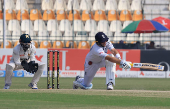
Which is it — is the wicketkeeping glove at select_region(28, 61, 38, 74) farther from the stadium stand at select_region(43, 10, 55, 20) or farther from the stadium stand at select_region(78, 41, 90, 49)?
the stadium stand at select_region(43, 10, 55, 20)

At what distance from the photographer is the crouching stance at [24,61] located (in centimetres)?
965

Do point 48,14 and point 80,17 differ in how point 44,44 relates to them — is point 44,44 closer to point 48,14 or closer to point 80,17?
point 48,14

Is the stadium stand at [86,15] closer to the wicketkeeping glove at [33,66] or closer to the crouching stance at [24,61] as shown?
the crouching stance at [24,61]

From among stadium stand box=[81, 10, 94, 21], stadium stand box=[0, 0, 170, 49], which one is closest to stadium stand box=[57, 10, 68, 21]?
stadium stand box=[0, 0, 170, 49]

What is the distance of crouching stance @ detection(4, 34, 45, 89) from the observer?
380 inches

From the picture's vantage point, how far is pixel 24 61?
9.69m

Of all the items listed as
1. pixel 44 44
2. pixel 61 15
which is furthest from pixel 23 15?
pixel 44 44

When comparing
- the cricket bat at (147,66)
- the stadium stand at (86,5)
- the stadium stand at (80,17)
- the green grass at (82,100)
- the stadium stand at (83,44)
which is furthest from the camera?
the stadium stand at (86,5)

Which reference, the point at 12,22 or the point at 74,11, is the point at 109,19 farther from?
the point at 12,22

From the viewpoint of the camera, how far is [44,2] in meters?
23.4

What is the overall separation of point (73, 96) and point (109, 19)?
15.4m

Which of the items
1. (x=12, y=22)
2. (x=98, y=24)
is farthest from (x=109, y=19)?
(x=12, y=22)

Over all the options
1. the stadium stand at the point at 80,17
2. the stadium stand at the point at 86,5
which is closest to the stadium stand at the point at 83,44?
the stadium stand at the point at 80,17

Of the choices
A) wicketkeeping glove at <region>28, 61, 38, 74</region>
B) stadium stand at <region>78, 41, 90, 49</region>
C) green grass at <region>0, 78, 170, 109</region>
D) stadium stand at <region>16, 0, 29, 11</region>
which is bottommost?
green grass at <region>0, 78, 170, 109</region>
